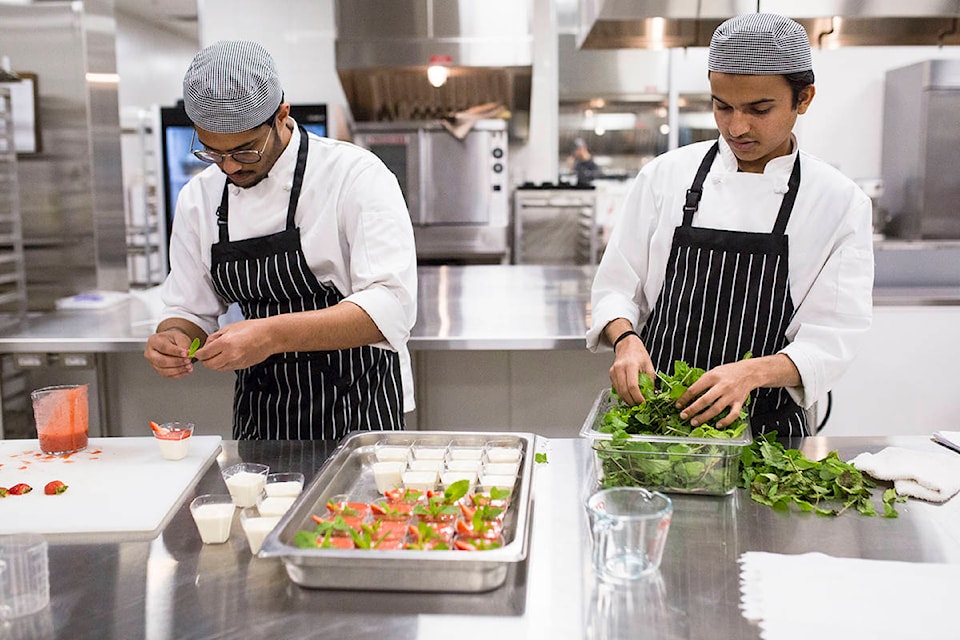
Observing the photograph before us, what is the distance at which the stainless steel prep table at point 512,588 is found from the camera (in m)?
1.17

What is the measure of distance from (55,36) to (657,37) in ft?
9.58

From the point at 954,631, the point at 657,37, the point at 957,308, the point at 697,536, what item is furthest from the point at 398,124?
the point at 954,631

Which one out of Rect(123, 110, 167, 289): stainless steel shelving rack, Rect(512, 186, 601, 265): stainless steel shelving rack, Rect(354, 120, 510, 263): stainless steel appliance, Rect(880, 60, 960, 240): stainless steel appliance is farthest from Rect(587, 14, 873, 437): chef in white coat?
Rect(123, 110, 167, 289): stainless steel shelving rack

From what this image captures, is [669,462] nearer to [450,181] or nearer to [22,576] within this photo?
[22,576]

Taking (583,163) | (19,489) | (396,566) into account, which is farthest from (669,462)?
(583,163)

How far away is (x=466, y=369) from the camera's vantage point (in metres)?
3.29

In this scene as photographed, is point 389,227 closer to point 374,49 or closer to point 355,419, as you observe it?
point 355,419

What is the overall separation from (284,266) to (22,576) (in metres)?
1.00

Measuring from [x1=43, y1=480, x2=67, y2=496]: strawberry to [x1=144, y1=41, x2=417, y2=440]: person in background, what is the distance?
0.33 meters

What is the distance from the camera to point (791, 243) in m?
1.96

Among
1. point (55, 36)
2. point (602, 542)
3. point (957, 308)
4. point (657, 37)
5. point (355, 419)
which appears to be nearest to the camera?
point (602, 542)

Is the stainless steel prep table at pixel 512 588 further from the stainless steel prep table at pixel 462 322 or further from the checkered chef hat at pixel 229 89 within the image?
the stainless steel prep table at pixel 462 322

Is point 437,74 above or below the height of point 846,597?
above

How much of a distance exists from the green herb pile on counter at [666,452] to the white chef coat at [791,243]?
1.14 ft
